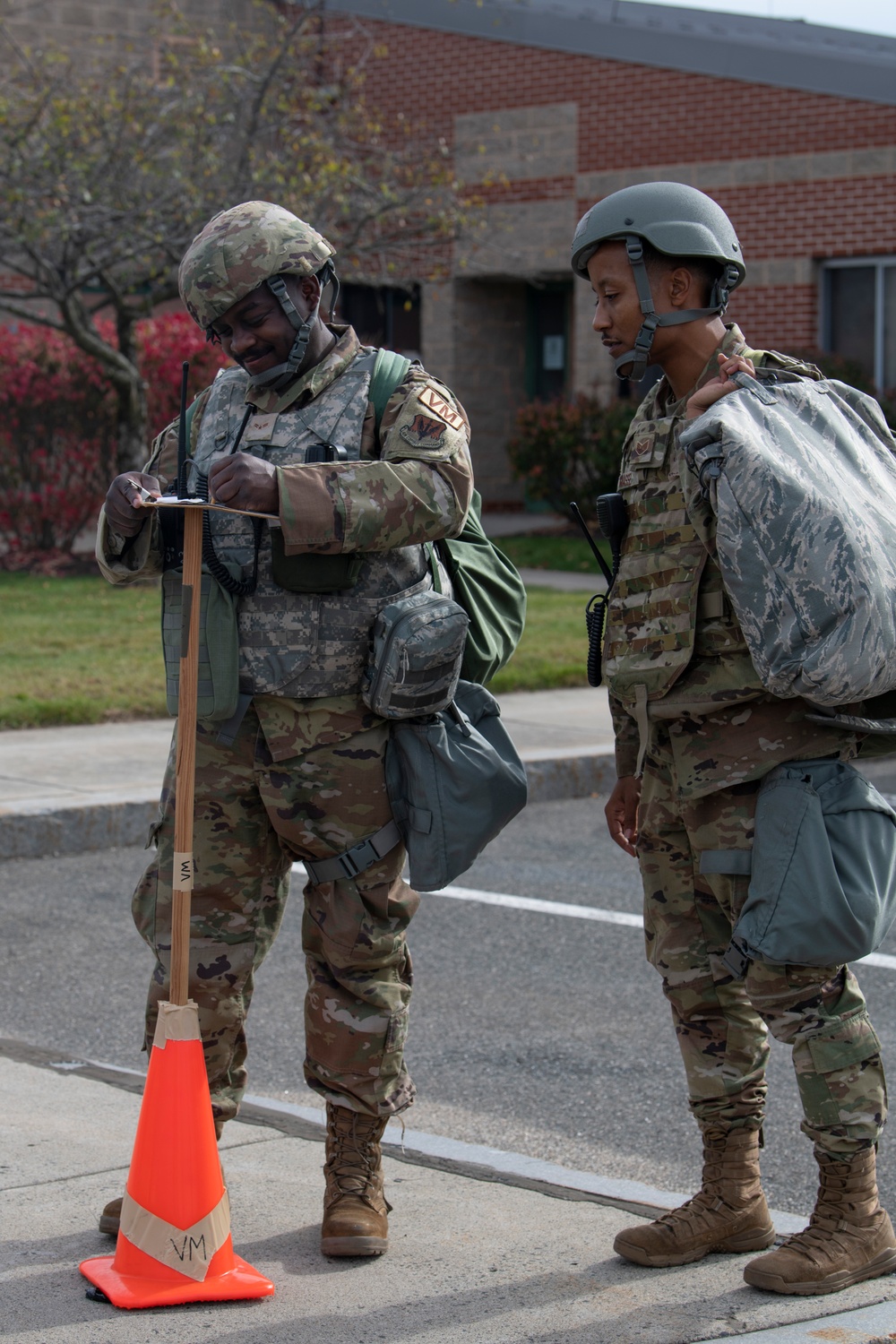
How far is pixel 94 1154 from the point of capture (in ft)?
12.5

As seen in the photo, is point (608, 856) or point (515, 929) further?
point (608, 856)

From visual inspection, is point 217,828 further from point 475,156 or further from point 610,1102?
point 475,156

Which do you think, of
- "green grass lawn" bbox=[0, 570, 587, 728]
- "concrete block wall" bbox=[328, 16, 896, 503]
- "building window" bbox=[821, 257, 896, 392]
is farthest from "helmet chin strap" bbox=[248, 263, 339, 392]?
"building window" bbox=[821, 257, 896, 392]

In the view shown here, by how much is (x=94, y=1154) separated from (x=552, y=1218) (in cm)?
105

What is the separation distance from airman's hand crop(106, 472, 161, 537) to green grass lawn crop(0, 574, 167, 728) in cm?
586

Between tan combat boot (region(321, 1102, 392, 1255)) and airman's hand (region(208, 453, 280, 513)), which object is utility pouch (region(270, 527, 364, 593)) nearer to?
airman's hand (region(208, 453, 280, 513))

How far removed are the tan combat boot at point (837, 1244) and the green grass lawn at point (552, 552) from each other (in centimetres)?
1300

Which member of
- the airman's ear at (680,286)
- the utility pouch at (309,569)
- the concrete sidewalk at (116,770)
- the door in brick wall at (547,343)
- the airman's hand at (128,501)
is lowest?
the concrete sidewalk at (116,770)

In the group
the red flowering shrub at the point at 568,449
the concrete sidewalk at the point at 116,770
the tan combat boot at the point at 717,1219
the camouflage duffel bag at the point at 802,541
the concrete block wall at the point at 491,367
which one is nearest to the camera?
the camouflage duffel bag at the point at 802,541

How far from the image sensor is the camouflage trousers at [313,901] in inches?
134

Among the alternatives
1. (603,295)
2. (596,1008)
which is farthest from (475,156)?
(603,295)

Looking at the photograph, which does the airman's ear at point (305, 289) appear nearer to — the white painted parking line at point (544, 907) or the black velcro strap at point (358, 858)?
the black velcro strap at point (358, 858)

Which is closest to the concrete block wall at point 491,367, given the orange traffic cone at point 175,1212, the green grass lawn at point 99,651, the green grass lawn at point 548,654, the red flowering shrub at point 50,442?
the red flowering shrub at point 50,442

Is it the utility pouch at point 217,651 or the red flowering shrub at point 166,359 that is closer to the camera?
the utility pouch at point 217,651
